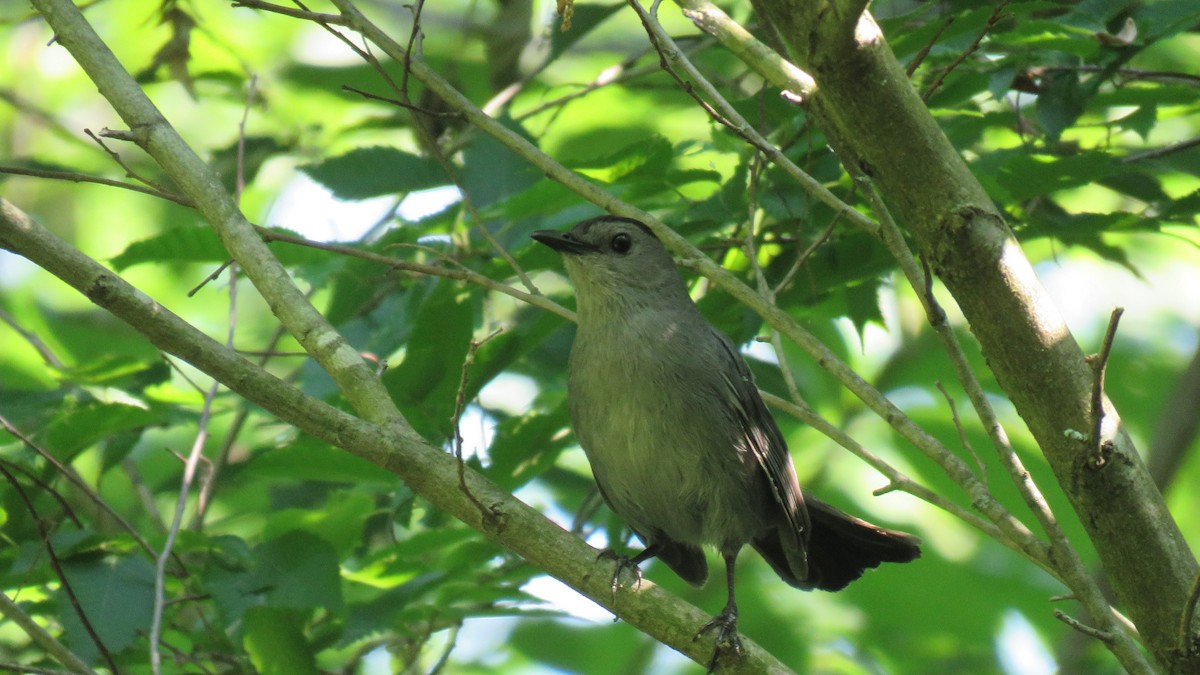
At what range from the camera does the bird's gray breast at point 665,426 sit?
14.2ft

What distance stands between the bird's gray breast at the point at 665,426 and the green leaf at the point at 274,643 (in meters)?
1.26

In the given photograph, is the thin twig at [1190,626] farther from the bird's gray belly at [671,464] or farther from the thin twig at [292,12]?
the thin twig at [292,12]

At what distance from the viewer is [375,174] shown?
466 centimetres

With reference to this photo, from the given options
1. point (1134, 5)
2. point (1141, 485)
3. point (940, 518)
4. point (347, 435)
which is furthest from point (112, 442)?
point (940, 518)

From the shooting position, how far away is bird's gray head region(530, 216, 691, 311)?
15.7ft

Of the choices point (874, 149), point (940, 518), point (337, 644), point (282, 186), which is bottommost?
point (337, 644)

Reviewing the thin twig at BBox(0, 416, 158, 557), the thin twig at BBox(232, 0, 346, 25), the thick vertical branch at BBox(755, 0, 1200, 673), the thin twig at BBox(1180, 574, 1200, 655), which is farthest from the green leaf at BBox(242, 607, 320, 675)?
the thin twig at BBox(1180, 574, 1200, 655)

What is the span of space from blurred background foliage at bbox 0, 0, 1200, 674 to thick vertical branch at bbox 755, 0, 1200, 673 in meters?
0.58

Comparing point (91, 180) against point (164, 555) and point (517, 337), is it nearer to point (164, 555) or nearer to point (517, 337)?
point (164, 555)

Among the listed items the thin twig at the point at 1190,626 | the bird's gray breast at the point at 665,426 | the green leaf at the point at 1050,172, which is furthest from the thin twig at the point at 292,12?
the thin twig at the point at 1190,626

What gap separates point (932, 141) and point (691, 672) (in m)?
4.83

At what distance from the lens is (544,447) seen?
172 inches

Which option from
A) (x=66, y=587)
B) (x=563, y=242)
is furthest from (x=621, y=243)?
Result: (x=66, y=587)

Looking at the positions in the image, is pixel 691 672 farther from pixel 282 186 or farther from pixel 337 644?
pixel 282 186
